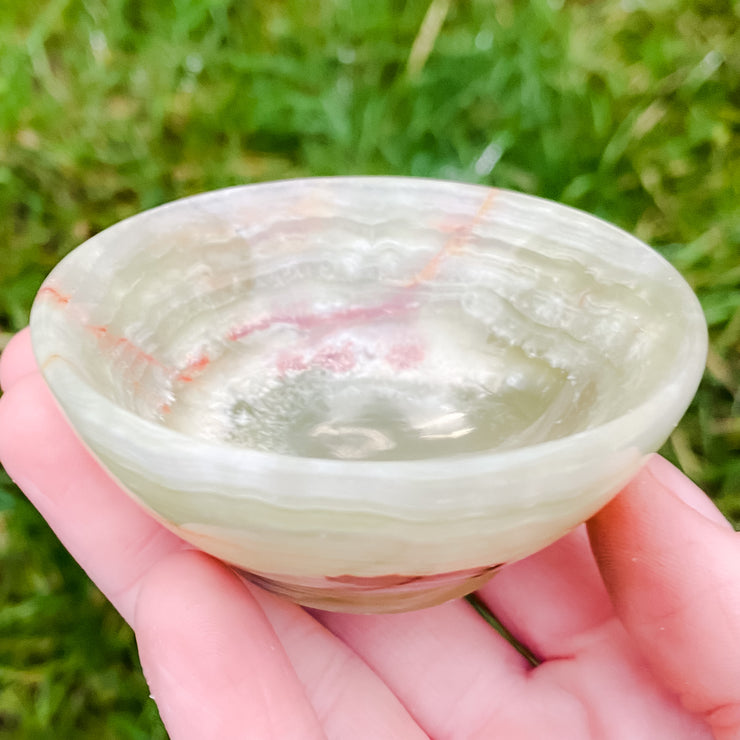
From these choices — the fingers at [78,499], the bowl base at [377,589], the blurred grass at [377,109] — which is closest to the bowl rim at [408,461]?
the bowl base at [377,589]


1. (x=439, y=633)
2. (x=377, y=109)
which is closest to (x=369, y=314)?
(x=439, y=633)

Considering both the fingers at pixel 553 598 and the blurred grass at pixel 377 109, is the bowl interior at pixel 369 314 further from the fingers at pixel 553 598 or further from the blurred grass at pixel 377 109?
the blurred grass at pixel 377 109

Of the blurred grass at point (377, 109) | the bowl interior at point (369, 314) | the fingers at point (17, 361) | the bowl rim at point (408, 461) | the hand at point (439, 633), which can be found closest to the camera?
the bowl rim at point (408, 461)

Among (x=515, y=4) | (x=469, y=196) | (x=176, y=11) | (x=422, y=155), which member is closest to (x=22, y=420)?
(x=469, y=196)

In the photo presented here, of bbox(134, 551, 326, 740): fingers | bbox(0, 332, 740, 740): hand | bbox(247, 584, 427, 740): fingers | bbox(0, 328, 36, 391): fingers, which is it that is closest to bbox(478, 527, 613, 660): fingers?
bbox(0, 332, 740, 740): hand

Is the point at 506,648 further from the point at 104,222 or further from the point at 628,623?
the point at 104,222

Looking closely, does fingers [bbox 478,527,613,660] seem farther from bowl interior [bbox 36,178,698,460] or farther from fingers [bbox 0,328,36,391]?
fingers [bbox 0,328,36,391]
